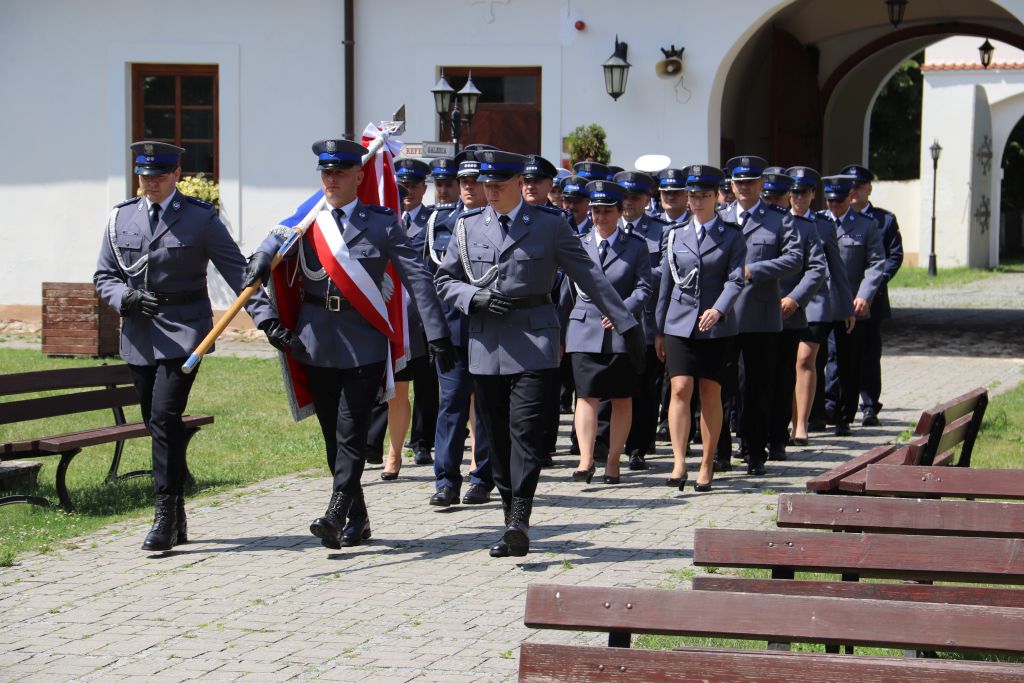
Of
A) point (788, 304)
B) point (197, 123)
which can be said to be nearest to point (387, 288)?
point (788, 304)

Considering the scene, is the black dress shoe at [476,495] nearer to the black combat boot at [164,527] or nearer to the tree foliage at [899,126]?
the black combat boot at [164,527]

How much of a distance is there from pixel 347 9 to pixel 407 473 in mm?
9423

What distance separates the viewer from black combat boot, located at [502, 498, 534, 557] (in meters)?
7.34

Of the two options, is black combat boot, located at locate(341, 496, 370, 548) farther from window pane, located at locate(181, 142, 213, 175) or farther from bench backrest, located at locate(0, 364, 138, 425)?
window pane, located at locate(181, 142, 213, 175)

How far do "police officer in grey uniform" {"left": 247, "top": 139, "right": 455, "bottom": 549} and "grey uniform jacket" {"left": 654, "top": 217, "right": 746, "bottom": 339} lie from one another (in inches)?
84.3

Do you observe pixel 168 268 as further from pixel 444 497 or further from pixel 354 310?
pixel 444 497

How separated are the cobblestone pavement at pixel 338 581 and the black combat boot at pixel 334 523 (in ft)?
0.28

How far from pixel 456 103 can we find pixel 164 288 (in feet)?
33.0

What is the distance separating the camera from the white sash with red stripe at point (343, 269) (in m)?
7.54

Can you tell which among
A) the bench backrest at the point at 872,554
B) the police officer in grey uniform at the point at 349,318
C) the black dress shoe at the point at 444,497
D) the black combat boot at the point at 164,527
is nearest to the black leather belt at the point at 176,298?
the police officer in grey uniform at the point at 349,318

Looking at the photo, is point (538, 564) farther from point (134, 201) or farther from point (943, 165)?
point (943, 165)

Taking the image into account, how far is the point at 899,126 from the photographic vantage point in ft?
164

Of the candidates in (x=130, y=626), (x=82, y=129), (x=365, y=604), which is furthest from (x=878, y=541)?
(x=82, y=129)

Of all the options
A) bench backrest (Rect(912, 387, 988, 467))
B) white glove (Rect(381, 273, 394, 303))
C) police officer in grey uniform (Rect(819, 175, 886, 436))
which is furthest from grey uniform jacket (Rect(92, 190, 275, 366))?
police officer in grey uniform (Rect(819, 175, 886, 436))
